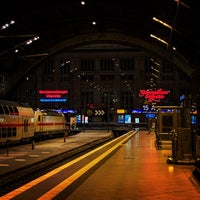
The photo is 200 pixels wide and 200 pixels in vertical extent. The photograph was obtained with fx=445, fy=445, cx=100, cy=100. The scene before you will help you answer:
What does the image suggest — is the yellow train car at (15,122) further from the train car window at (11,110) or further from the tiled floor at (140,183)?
the tiled floor at (140,183)

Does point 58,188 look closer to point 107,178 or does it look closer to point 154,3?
point 107,178

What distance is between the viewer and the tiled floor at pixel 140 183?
10.6m

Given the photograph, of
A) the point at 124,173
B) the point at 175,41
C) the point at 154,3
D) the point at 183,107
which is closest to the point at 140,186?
the point at 124,173

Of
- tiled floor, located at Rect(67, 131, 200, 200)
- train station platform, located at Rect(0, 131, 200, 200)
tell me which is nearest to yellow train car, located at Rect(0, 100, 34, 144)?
train station platform, located at Rect(0, 131, 200, 200)

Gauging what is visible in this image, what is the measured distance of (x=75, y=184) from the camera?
1274 cm

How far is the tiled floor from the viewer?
10.6m

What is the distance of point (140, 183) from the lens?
1266 cm

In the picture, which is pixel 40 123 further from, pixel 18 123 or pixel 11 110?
pixel 11 110

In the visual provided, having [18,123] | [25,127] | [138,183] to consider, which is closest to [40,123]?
[25,127]

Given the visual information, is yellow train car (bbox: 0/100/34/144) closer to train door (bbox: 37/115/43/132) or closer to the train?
the train

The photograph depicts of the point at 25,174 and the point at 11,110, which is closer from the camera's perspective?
the point at 25,174

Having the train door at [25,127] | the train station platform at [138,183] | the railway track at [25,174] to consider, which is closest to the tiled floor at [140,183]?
the train station platform at [138,183]

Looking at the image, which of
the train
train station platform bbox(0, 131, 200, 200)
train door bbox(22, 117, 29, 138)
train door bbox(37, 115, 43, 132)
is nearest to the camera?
train station platform bbox(0, 131, 200, 200)

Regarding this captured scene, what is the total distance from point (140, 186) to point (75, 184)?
1918 mm
